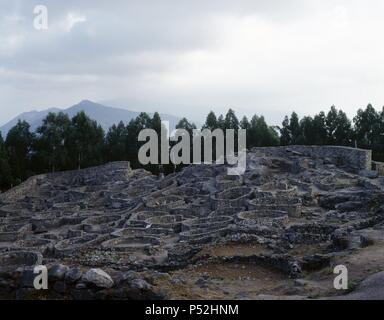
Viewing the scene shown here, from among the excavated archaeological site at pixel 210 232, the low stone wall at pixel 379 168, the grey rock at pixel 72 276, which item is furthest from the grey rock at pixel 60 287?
the low stone wall at pixel 379 168

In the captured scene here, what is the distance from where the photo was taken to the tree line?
189 feet

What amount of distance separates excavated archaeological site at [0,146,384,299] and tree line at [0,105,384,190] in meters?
10.5

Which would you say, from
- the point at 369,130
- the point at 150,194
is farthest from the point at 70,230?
the point at 369,130

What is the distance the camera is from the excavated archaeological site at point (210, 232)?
11.2m

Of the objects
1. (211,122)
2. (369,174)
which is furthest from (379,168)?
(211,122)

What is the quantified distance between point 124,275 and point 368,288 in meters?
4.86

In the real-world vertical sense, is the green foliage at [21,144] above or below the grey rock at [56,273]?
above

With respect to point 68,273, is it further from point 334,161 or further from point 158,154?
point 158,154

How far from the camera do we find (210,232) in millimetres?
22266

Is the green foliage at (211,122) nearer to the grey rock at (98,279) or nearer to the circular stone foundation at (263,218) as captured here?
the circular stone foundation at (263,218)

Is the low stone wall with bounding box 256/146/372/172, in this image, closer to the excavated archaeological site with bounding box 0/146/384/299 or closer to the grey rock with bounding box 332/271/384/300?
the excavated archaeological site with bounding box 0/146/384/299

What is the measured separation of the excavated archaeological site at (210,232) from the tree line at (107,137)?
1046 centimetres

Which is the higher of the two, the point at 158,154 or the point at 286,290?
the point at 158,154

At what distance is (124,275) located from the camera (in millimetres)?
10570
